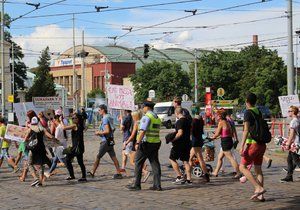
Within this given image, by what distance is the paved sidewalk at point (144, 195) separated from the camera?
10430mm

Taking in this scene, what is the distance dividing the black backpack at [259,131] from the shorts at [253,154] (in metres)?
0.12

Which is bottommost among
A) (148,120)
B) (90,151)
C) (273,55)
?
(90,151)

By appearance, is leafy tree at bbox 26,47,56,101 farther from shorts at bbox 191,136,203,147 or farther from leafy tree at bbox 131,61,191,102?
shorts at bbox 191,136,203,147

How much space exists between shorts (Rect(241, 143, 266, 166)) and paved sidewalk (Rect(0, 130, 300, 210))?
0.72 metres

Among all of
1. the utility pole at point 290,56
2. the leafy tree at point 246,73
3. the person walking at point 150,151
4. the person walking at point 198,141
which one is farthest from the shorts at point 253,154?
the leafy tree at point 246,73

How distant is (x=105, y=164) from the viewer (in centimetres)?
1841

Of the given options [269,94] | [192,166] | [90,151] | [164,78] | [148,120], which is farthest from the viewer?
[164,78]

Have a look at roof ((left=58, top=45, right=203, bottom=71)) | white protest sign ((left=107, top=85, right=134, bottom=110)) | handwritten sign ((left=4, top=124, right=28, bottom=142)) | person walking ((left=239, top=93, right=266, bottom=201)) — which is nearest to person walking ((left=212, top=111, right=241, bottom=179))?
person walking ((left=239, top=93, right=266, bottom=201))

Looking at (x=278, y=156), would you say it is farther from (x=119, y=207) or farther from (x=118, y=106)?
(x=119, y=207)

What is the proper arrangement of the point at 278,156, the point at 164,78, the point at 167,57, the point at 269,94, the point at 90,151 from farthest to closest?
the point at 167,57 < the point at 164,78 < the point at 269,94 < the point at 90,151 < the point at 278,156

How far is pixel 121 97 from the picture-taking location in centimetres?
1728

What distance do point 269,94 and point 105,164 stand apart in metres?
52.3

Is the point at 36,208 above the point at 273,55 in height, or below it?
below

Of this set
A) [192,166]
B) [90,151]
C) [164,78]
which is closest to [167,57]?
[164,78]
